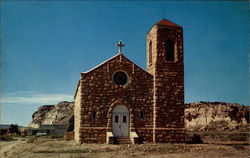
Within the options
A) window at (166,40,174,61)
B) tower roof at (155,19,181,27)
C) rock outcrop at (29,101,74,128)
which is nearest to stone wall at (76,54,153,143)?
window at (166,40,174,61)

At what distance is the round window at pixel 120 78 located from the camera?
2342cm

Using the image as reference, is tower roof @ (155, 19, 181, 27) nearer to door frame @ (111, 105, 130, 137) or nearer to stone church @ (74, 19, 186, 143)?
stone church @ (74, 19, 186, 143)

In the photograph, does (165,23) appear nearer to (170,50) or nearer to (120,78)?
(170,50)

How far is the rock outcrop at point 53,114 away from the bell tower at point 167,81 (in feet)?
253

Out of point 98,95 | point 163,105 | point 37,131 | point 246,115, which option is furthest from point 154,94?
point 246,115

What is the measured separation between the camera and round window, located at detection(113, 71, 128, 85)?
23.4 m

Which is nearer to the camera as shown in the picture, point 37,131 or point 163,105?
point 163,105

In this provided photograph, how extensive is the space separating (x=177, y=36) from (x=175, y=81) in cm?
402

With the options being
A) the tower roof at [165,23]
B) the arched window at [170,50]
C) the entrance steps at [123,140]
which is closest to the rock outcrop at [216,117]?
the arched window at [170,50]

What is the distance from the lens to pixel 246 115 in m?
64.9

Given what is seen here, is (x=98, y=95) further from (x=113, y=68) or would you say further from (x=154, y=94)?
(x=154, y=94)

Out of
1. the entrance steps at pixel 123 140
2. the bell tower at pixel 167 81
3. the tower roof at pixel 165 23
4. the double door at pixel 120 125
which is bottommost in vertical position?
the entrance steps at pixel 123 140

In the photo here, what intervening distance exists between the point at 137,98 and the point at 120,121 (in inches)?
93.0

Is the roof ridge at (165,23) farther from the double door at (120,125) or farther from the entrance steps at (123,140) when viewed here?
the entrance steps at (123,140)
